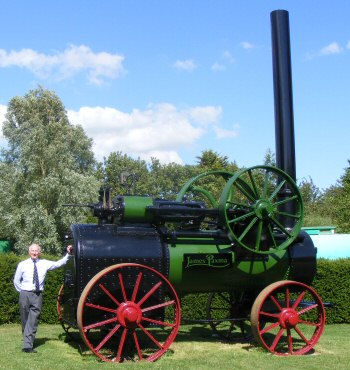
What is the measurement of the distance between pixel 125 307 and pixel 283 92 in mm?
5197

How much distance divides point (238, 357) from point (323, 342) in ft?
7.08

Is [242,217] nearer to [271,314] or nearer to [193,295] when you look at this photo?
[271,314]

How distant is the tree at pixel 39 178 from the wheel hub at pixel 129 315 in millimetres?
24224

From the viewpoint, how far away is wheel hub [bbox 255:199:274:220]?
27.0 feet

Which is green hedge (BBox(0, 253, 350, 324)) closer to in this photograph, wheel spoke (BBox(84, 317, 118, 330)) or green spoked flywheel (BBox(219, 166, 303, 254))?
green spoked flywheel (BBox(219, 166, 303, 254))

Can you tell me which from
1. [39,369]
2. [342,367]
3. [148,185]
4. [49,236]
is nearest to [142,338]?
[39,369]

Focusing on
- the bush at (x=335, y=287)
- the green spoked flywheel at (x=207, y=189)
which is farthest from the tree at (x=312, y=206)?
the bush at (x=335, y=287)

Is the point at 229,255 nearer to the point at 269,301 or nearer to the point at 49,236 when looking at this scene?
the point at 269,301

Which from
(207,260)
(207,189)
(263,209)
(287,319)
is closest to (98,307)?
(207,260)

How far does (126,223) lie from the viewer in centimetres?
816

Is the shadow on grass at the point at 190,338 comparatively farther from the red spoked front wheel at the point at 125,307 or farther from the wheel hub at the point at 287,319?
the wheel hub at the point at 287,319

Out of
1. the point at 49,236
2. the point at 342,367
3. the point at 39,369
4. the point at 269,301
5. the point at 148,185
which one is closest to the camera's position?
the point at 39,369

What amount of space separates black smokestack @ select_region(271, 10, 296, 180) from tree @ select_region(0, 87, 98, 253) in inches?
859

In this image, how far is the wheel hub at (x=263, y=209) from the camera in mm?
8234
